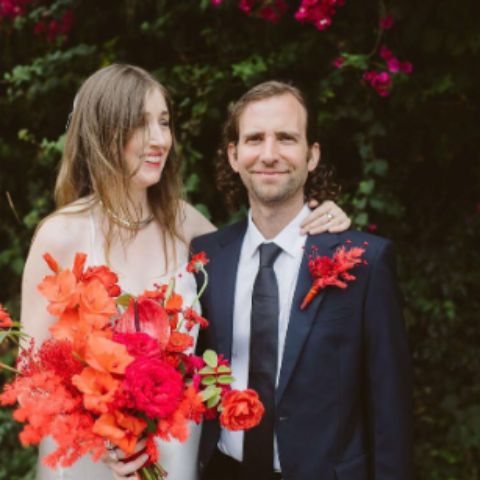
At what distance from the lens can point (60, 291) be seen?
144 cm

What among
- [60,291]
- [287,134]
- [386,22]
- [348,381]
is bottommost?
[348,381]

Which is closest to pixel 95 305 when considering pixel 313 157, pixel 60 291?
pixel 60 291

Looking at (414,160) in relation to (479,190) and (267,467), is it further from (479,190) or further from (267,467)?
(267,467)

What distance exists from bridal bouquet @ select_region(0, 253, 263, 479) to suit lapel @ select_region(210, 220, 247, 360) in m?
0.58

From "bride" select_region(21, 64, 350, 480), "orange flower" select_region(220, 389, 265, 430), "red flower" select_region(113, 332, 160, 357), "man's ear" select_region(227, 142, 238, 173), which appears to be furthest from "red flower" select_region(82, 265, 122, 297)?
"man's ear" select_region(227, 142, 238, 173)

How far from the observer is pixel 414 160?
3.49m

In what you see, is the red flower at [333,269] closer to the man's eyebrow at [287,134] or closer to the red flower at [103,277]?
the man's eyebrow at [287,134]

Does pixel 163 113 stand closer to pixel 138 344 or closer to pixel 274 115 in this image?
pixel 274 115

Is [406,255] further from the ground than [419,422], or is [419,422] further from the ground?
[406,255]

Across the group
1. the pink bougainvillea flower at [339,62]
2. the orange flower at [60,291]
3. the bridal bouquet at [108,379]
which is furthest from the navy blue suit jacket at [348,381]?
the pink bougainvillea flower at [339,62]

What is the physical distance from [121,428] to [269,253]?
3.23 feet

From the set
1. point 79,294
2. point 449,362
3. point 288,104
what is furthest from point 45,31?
point 449,362

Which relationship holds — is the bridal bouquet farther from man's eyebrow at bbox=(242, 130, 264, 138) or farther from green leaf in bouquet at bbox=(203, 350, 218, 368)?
man's eyebrow at bbox=(242, 130, 264, 138)

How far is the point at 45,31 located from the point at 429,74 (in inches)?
82.0
